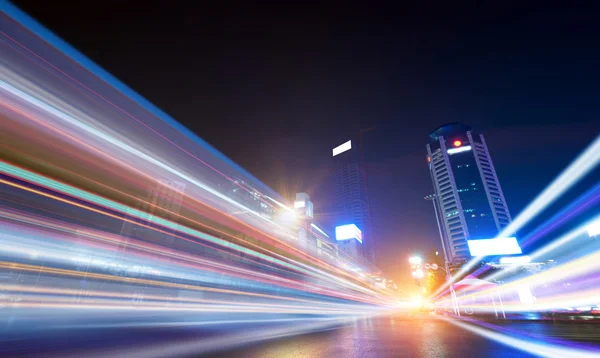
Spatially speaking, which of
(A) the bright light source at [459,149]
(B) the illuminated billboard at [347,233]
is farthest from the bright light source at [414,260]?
(A) the bright light source at [459,149]

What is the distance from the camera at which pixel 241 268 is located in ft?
62.1

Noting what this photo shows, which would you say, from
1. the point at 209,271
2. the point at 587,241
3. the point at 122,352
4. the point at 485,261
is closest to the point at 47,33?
the point at 122,352

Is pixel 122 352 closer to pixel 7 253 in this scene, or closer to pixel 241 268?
pixel 7 253

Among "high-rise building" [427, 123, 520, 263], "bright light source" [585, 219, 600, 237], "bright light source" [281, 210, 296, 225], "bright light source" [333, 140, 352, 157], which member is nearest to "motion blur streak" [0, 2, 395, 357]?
"bright light source" [585, 219, 600, 237]

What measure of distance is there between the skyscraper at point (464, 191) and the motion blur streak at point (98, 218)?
117 m

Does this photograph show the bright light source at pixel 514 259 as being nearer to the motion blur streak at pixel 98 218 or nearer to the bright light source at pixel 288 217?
the motion blur streak at pixel 98 218

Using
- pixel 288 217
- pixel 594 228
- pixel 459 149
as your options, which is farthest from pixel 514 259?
pixel 459 149

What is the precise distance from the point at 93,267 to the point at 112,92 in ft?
35.7

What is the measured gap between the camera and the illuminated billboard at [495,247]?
31.8 m

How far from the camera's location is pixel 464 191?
415ft

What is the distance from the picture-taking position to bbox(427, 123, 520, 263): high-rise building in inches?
4668

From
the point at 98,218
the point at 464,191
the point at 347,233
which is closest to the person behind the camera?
the point at 98,218

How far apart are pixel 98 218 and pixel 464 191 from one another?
147 metres

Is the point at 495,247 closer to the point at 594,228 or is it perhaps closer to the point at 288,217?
the point at 594,228
